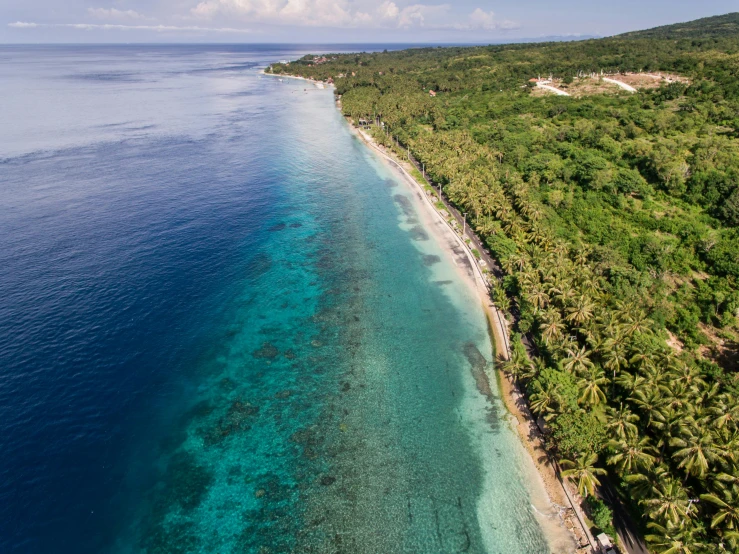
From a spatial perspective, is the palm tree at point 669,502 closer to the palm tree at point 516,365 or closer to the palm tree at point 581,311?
the palm tree at point 516,365

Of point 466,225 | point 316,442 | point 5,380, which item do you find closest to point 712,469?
point 316,442

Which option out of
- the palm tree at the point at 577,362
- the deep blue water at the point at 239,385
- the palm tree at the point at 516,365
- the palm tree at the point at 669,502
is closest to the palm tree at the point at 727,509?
the palm tree at the point at 669,502

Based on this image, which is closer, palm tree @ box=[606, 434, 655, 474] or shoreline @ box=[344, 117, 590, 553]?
palm tree @ box=[606, 434, 655, 474]

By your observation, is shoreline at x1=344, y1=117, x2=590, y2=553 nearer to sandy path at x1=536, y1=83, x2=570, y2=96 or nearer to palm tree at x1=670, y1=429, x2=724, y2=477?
palm tree at x1=670, y1=429, x2=724, y2=477

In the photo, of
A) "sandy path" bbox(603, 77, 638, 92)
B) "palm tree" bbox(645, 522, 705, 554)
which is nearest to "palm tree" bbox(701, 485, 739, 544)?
"palm tree" bbox(645, 522, 705, 554)

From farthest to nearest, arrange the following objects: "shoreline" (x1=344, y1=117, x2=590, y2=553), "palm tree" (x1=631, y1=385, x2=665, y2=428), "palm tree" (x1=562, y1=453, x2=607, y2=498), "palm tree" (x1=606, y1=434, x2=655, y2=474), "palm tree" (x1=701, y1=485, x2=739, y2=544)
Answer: "palm tree" (x1=631, y1=385, x2=665, y2=428), "shoreline" (x1=344, y1=117, x2=590, y2=553), "palm tree" (x1=562, y1=453, x2=607, y2=498), "palm tree" (x1=606, y1=434, x2=655, y2=474), "palm tree" (x1=701, y1=485, x2=739, y2=544)

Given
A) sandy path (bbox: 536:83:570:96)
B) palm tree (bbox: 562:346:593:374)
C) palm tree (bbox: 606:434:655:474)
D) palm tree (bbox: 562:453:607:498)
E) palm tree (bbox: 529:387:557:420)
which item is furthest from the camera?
sandy path (bbox: 536:83:570:96)

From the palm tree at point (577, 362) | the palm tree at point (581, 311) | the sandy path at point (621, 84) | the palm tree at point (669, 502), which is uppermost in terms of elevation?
the sandy path at point (621, 84)
